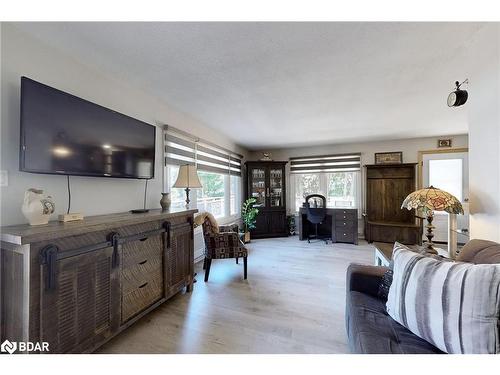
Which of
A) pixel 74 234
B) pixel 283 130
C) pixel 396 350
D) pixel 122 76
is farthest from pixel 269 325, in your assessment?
pixel 283 130

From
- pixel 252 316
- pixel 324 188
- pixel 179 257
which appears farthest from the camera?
pixel 324 188

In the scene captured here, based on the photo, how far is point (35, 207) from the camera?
4.27 ft

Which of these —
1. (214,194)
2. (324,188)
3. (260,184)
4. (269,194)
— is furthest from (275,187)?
(214,194)

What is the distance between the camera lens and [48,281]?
45.1 inches

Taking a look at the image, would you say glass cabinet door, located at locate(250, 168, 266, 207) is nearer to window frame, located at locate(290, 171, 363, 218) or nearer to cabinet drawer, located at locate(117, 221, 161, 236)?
window frame, located at locate(290, 171, 363, 218)

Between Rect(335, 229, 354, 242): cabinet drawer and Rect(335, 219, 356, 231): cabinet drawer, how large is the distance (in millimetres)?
68

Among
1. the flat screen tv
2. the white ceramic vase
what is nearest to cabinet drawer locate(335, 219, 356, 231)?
the flat screen tv

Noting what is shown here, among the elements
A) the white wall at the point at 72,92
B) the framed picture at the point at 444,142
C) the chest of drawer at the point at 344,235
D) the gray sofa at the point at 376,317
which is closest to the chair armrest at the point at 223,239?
the white wall at the point at 72,92

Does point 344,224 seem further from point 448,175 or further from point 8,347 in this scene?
point 8,347

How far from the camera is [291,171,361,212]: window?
5.01 metres

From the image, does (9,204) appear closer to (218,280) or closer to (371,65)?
(218,280)

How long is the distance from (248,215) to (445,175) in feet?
13.8
